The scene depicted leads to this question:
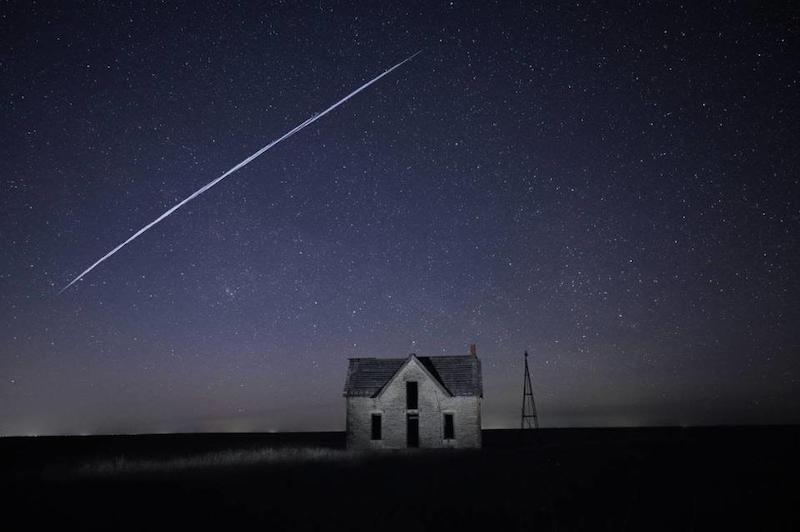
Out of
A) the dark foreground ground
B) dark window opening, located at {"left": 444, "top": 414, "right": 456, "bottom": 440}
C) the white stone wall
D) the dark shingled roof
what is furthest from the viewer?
the dark shingled roof

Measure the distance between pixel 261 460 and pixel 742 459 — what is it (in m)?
19.3

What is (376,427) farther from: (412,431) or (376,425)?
(412,431)

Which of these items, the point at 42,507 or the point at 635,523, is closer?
the point at 635,523

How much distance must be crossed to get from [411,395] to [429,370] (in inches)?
78.4

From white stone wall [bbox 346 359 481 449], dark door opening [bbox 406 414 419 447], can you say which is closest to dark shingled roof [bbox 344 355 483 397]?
white stone wall [bbox 346 359 481 449]

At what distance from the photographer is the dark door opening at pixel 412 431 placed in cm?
3359

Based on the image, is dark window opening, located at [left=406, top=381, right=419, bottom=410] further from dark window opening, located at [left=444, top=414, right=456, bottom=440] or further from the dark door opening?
dark window opening, located at [left=444, top=414, right=456, bottom=440]

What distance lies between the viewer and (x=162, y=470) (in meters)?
18.2

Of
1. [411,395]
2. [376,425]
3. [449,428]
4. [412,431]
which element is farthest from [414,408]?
[412,431]

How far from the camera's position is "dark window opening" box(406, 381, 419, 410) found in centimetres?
3366

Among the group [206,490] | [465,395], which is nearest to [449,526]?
[206,490]

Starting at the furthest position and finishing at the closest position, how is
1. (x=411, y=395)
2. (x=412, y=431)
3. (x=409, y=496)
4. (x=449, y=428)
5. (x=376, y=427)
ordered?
(x=412, y=431) → (x=411, y=395) → (x=376, y=427) → (x=449, y=428) → (x=409, y=496)

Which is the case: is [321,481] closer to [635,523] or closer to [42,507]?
[42,507]

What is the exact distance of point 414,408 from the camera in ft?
110
